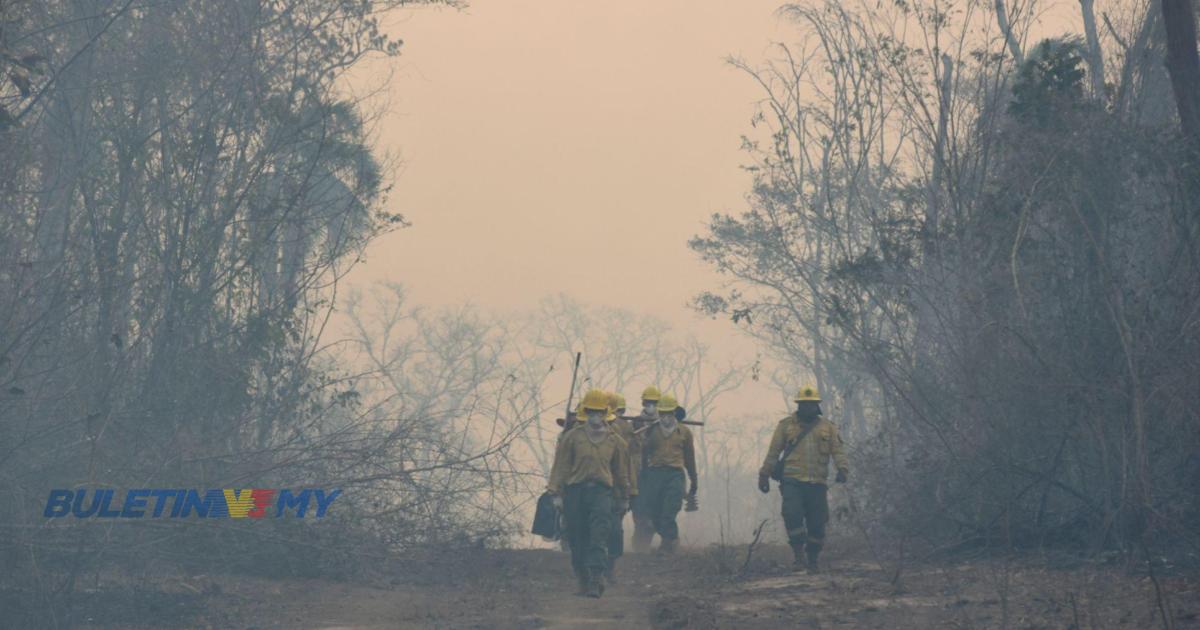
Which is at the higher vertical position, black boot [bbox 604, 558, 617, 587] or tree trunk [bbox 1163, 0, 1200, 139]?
tree trunk [bbox 1163, 0, 1200, 139]

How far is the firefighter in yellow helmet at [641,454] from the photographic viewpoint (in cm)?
1429

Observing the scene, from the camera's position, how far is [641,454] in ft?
47.4

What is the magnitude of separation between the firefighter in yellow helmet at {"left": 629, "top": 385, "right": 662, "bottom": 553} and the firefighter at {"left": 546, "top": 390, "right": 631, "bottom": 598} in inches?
119

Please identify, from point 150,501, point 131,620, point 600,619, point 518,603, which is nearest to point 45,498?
point 150,501

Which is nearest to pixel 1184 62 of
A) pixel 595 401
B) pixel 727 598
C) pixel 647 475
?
pixel 595 401

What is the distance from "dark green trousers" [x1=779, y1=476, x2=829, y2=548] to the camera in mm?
12031

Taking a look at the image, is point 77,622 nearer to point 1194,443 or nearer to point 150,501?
point 150,501

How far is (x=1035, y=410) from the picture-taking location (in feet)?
37.2

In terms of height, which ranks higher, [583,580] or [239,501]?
[239,501]

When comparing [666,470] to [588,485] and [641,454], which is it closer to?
[641,454]

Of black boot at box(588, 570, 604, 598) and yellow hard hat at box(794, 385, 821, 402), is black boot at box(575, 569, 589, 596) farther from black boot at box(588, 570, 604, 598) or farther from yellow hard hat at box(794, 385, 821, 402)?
yellow hard hat at box(794, 385, 821, 402)

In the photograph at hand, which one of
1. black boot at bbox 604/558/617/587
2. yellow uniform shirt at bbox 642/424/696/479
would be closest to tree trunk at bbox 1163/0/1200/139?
yellow uniform shirt at bbox 642/424/696/479

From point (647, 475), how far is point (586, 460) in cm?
359

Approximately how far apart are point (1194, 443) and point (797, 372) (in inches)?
1782
